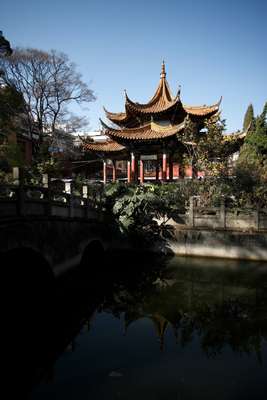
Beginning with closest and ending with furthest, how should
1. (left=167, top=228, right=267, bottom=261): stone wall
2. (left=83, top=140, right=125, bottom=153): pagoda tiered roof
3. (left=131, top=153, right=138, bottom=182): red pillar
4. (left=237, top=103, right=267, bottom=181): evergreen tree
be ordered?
(left=167, top=228, right=267, bottom=261): stone wall → (left=131, top=153, right=138, bottom=182): red pillar → (left=237, top=103, right=267, bottom=181): evergreen tree → (left=83, top=140, right=125, bottom=153): pagoda tiered roof

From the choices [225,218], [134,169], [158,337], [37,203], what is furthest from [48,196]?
[134,169]

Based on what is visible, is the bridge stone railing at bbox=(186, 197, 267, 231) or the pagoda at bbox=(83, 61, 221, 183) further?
the pagoda at bbox=(83, 61, 221, 183)

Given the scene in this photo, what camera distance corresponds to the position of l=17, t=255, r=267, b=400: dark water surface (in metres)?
4.71

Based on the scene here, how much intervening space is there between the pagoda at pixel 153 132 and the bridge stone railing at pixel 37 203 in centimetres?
807

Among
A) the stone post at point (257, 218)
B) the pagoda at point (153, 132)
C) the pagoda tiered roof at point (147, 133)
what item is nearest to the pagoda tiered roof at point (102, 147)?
the pagoda at point (153, 132)

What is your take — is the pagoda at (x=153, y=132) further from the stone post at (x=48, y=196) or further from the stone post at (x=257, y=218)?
the stone post at (x=48, y=196)

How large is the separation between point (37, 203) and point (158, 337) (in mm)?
4854

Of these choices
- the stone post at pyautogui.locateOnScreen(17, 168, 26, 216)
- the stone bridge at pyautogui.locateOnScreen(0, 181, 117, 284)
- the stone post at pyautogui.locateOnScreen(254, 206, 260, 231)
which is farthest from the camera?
the stone post at pyautogui.locateOnScreen(254, 206, 260, 231)

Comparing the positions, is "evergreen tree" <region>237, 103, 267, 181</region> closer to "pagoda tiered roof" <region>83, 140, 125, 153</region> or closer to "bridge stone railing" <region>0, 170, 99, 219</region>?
"pagoda tiered roof" <region>83, 140, 125, 153</region>

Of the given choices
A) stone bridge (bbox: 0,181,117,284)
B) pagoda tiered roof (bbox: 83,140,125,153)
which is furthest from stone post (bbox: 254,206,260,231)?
pagoda tiered roof (bbox: 83,140,125,153)

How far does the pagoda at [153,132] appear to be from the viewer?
17109 mm

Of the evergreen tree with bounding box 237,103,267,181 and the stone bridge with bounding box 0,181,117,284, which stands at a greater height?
the evergreen tree with bounding box 237,103,267,181

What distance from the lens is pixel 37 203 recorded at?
742 cm

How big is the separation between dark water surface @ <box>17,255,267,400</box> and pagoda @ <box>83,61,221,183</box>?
8.74 m
